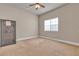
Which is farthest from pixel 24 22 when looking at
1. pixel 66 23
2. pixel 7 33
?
pixel 66 23

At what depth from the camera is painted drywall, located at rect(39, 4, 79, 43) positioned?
2924 mm

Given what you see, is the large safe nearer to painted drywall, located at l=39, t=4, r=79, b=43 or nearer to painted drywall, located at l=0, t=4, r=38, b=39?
painted drywall, located at l=0, t=4, r=38, b=39

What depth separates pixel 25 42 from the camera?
9.97 feet

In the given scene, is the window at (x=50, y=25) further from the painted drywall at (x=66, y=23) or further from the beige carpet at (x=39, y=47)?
the beige carpet at (x=39, y=47)

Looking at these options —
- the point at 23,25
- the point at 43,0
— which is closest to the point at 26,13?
the point at 23,25

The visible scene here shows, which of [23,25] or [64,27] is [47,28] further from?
[64,27]

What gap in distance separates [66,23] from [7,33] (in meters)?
2.43

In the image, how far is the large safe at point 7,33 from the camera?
305 centimetres

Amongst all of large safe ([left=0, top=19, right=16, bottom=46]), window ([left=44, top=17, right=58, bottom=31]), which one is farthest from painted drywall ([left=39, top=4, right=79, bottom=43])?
large safe ([left=0, top=19, right=16, bottom=46])

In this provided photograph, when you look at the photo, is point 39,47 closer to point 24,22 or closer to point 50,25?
point 50,25

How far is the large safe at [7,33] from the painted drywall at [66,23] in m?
1.11

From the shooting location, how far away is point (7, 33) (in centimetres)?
374

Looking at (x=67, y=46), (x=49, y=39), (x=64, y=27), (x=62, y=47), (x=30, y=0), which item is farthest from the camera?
(x=64, y=27)

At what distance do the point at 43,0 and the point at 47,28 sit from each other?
3.66ft
